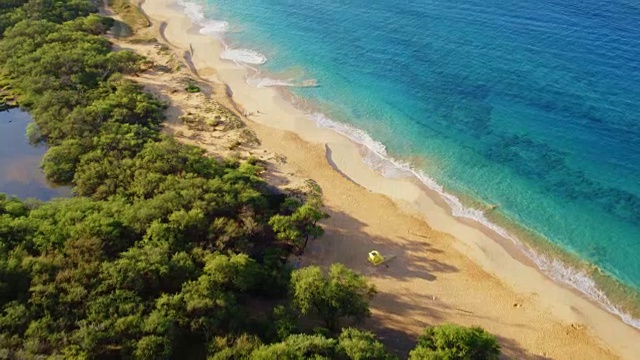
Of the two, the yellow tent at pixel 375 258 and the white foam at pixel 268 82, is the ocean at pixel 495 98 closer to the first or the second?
the white foam at pixel 268 82

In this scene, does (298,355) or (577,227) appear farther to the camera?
(577,227)

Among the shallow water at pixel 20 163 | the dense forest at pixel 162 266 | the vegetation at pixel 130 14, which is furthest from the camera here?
the vegetation at pixel 130 14

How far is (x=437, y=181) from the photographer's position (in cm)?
5241

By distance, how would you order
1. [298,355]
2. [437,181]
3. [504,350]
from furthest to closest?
[437,181] < [504,350] < [298,355]

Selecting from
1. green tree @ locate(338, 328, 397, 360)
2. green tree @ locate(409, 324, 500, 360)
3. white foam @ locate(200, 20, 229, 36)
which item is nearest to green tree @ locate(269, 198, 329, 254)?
green tree @ locate(338, 328, 397, 360)

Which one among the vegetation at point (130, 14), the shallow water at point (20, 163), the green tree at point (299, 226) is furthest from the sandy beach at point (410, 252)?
the vegetation at point (130, 14)

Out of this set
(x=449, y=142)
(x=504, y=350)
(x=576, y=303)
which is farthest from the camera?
(x=449, y=142)

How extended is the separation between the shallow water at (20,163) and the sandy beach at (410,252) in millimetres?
15032

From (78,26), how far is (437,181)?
59.9m

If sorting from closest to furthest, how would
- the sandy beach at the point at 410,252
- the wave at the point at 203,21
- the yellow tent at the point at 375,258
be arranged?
1. the sandy beach at the point at 410,252
2. the yellow tent at the point at 375,258
3. the wave at the point at 203,21

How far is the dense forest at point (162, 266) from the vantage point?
96.4 ft

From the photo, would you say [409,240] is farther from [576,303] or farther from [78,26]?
[78,26]

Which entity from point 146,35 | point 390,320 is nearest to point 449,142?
point 390,320

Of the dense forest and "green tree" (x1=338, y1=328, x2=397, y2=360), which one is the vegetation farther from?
"green tree" (x1=338, y1=328, x2=397, y2=360)
